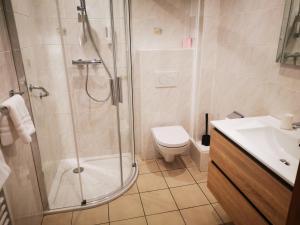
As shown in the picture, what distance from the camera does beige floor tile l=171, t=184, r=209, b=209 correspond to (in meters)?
1.96

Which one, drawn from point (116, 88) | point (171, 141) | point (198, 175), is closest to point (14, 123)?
point (116, 88)

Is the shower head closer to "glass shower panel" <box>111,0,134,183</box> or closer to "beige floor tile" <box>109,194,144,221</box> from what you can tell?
"glass shower panel" <box>111,0,134,183</box>

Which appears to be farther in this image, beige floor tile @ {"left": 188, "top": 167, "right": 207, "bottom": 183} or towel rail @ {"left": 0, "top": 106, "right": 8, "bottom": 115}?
beige floor tile @ {"left": 188, "top": 167, "right": 207, "bottom": 183}

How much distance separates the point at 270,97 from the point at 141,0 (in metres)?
1.63

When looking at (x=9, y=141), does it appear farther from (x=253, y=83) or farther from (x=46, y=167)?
(x=253, y=83)

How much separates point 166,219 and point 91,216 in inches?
25.5

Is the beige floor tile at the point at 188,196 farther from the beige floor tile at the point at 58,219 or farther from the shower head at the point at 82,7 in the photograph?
the shower head at the point at 82,7

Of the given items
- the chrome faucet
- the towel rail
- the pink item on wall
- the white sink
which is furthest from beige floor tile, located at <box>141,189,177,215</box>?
the pink item on wall

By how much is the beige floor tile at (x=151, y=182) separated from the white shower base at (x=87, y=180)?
0.18m

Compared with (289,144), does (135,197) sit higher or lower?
lower

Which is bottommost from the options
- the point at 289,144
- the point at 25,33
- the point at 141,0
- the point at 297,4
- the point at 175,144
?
the point at 175,144

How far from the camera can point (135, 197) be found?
2.05 m

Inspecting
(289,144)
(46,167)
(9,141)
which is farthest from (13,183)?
(289,144)

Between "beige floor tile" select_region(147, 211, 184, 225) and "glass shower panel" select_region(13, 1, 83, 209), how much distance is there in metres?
0.70
